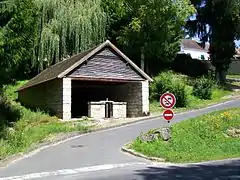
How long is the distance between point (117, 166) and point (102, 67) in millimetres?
18044

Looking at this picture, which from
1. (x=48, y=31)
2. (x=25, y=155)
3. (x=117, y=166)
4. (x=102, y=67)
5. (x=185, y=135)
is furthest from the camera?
(x=48, y=31)

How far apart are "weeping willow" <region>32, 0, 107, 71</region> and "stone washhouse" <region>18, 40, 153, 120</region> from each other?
3.82 metres

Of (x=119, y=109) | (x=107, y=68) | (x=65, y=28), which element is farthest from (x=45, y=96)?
(x=65, y=28)

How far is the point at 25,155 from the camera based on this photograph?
664 inches

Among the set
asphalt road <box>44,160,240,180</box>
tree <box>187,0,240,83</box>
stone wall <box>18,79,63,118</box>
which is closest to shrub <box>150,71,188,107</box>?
stone wall <box>18,79,63,118</box>

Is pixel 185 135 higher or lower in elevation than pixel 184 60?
lower

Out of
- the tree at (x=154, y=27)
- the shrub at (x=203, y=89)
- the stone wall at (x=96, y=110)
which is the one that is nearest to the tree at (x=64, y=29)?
the tree at (x=154, y=27)

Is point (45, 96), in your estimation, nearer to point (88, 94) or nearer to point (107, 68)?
point (88, 94)

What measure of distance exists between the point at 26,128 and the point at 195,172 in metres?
13.8

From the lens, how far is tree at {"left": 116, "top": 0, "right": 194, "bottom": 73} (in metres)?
40.7

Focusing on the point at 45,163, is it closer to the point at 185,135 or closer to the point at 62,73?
the point at 185,135

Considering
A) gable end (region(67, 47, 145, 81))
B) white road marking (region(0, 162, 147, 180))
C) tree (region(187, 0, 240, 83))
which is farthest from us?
tree (region(187, 0, 240, 83))

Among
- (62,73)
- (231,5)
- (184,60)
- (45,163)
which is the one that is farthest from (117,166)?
(184,60)

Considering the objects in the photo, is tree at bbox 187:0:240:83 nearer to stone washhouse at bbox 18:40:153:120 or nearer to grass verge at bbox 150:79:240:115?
grass verge at bbox 150:79:240:115
